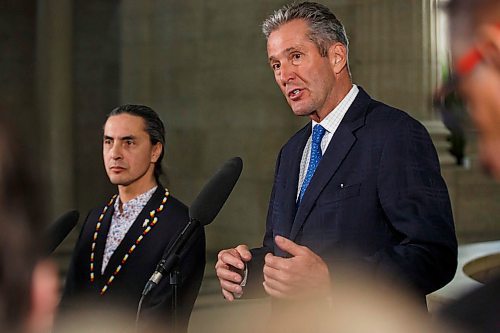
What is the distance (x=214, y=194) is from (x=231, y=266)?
0.63 ft

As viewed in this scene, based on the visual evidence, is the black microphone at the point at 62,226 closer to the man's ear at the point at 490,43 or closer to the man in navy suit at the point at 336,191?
the man in navy suit at the point at 336,191

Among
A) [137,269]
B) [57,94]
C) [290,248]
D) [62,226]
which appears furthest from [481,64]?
[57,94]

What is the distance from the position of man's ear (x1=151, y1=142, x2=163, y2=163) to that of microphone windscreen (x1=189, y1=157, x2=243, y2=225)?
2.48ft

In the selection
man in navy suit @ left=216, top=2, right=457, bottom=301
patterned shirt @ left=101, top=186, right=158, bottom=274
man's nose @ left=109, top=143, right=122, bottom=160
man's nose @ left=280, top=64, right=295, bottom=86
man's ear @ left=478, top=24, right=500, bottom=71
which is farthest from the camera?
man's nose @ left=109, top=143, right=122, bottom=160

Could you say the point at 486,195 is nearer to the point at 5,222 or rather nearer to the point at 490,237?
the point at 490,237

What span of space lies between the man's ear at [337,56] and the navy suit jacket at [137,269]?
1.99 ft

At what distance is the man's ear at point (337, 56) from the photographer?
8.33 feet

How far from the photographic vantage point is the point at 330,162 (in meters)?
2.41

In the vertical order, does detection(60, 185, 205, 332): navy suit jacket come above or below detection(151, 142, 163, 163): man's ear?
below

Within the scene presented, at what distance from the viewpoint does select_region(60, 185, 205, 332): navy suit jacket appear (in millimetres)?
2667

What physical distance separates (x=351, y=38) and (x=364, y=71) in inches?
15.2

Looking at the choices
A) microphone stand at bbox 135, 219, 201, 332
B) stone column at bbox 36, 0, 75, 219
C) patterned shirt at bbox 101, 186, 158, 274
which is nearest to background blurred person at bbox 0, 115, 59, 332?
microphone stand at bbox 135, 219, 201, 332

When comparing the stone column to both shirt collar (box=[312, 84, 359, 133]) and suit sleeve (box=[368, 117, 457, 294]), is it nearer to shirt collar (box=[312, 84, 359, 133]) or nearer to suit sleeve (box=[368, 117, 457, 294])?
shirt collar (box=[312, 84, 359, 133])

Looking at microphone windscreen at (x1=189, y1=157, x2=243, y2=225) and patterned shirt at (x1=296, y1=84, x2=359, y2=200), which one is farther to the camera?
patterned shirt at (x1=296, y1=84, x2=359, y2=200)
